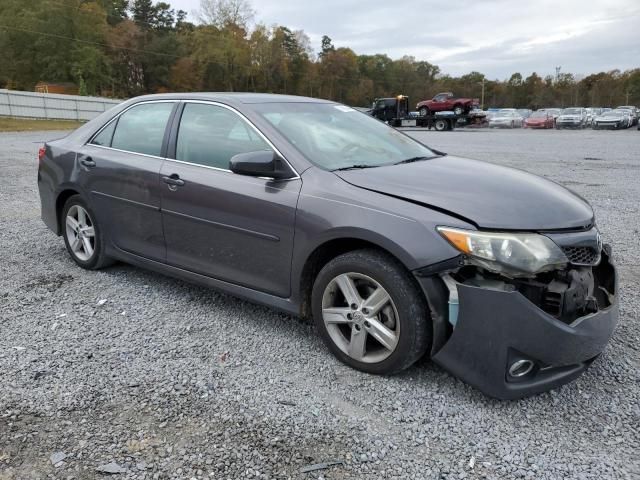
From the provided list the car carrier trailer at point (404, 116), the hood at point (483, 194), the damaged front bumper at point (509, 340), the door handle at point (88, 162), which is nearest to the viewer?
the damaged front bumper at point (509, 340)

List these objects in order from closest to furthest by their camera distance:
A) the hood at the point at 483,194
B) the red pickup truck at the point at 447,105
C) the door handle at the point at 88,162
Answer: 1. the hood at the point at 483,194
2. the door handle at the point at 88,162
3. the red pickup truck at the point at 447,105

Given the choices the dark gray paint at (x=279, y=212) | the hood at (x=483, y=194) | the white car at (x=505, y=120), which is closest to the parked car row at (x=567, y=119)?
the white car at (x=505, y=120)

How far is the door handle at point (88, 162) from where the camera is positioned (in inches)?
172

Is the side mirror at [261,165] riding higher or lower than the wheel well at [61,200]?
higher

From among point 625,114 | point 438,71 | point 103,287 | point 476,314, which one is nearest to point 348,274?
point 476,314

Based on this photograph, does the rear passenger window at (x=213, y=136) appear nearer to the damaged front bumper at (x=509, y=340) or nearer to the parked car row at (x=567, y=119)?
the damaged front bumper at (x=509, y=340)

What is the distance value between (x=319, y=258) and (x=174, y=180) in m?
1.28

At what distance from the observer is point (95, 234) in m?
4.48

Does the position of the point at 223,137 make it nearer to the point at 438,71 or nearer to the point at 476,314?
the point at 476,314

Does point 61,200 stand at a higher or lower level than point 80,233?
higher

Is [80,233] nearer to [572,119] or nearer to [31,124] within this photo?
[31,124]

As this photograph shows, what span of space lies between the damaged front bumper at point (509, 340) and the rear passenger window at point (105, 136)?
121 inches

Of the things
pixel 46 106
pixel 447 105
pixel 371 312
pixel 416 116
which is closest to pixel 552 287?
pixel 371 312

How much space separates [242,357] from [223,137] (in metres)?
1.49
